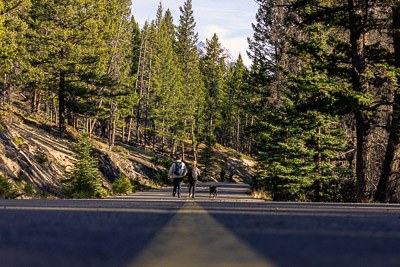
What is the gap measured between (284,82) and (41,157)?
62.2 ft

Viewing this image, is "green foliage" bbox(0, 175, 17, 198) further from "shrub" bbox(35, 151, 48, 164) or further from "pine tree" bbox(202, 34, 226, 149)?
"pine tree" bbox(202, 34, 226, 149)

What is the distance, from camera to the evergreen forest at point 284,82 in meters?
13.1

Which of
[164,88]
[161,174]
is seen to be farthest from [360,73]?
[164,88]

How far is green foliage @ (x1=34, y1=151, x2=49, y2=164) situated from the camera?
19.9m

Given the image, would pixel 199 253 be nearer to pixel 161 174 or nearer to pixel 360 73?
pixel 360 73

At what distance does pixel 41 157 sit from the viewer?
20.1 m

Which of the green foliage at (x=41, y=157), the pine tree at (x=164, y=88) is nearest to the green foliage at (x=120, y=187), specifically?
the green foliage at (x=41, y=157)

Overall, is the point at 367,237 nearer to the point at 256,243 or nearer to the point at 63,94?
the point at 256,243

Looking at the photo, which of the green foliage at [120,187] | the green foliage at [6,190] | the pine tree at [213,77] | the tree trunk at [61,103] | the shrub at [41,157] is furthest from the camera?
the pine tree at [213,77]

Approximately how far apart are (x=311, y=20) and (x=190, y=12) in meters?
65.3

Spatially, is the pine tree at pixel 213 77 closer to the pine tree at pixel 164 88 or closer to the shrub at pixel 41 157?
the pine tree at pixel 164 88

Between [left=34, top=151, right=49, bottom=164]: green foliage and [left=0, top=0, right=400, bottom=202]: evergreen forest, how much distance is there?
2691mm

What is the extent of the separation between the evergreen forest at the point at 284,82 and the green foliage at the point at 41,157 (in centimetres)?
269

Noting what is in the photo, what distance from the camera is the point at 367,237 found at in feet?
6.66
